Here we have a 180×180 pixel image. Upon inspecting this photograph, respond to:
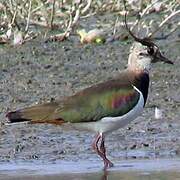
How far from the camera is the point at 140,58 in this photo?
8.69 metres

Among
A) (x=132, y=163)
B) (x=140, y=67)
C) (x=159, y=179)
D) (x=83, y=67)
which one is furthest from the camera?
(x=83, y=67)

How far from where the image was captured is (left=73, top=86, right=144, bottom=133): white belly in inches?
324

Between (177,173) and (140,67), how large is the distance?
1.25m

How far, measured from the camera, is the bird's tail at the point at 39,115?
26.3ft

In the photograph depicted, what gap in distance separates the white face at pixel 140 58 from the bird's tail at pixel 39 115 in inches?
32.5

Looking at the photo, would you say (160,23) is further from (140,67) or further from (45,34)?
(140,67)

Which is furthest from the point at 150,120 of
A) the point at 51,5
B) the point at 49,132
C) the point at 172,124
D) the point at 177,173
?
the point at 51,5

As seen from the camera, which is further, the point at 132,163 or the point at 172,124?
the point at 172,124

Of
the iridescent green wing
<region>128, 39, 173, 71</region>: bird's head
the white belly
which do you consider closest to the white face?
<region>128, 39, 173, 71</region>: bird's head

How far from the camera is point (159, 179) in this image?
753 cm

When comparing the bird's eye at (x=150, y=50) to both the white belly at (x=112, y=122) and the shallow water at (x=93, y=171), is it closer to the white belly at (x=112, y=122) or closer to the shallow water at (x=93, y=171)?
the white belly at (x=112, y=122)

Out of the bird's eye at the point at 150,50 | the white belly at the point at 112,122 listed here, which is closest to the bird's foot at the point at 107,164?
the white belly at the point at 112,122

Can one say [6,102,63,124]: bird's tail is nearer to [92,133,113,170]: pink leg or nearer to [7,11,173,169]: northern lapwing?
[7,11,173,169]: northern lapwing

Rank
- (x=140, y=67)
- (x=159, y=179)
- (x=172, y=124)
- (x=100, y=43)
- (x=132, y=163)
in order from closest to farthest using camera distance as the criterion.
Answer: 1. (x=159, y=179)
2. (x=132, y=163)
3. (x=140, y=67)
4. (x=172, y=124)
5. (x=100, y=43)
